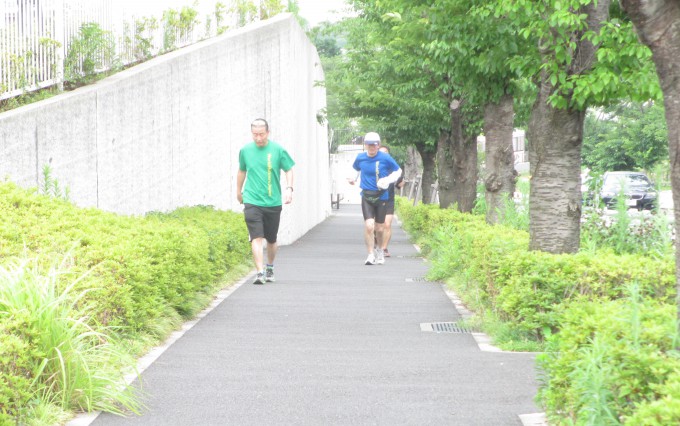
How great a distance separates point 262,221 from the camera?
41.3ft

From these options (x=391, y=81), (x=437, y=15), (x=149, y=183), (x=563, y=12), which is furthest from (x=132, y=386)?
(x=391, y=81)

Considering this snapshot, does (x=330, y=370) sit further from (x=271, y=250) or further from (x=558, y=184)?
(x=271, y=250)

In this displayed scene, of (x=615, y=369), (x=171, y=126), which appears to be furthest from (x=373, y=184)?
(x=615, y=369)

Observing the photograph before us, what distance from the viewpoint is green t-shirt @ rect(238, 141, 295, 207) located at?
41.2 ft

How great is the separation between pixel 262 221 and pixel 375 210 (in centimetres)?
440

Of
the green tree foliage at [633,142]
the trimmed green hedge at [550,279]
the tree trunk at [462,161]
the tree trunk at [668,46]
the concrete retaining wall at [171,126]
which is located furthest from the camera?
the green tree foliage at [633,142]

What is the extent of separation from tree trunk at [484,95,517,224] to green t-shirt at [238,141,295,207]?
3.16m

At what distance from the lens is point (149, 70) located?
13930mm

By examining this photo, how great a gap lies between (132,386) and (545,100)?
4713 millimetres

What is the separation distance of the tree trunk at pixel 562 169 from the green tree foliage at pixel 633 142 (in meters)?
34.1

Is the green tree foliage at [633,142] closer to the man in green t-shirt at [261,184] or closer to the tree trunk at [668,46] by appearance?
the man in green t-shirt at [261,184]

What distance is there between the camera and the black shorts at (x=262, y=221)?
12.5m

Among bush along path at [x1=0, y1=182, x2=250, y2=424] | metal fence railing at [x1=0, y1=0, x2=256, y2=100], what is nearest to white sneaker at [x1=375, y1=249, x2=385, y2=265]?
metal fence railing at [x1=0, y1=0, x2=256, y2=100]

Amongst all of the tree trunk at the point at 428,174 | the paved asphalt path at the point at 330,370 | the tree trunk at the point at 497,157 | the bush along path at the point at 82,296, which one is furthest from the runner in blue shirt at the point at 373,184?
the tree trunk at the point at 428,174
